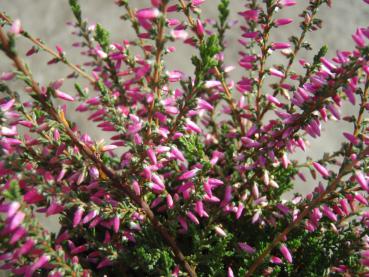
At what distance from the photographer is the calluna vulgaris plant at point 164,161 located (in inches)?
26.1

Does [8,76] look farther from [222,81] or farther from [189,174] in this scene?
[222,81]

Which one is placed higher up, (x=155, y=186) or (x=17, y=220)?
(x=155, y=186)

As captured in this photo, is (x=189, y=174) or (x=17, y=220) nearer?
(x=17, y=220)

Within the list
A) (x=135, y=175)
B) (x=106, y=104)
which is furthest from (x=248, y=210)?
(x=106, y=104)

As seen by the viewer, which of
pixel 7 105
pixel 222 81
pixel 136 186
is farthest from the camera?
pixel 222 81

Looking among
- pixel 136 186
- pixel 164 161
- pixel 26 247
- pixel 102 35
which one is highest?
pixel 102 35

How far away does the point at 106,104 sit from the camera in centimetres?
79

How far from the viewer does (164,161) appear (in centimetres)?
93

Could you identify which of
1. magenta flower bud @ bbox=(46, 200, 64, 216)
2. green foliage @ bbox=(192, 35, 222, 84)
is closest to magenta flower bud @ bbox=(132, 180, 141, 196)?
magenta flower bud @ bbox=(46, 200, 64, 216)

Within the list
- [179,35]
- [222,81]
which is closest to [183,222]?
[222,81]

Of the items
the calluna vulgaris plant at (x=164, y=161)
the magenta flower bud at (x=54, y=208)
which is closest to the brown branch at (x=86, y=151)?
the calluna vulgaris plant at (x=164, y=161)

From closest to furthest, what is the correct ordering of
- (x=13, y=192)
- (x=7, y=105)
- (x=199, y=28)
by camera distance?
(x=13, y=192) → (x=7, y=105) → (x=199, y=28)

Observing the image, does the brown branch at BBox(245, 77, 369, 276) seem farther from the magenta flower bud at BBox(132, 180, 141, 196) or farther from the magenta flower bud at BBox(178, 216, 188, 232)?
the magenta flower bud at BBox(132, 180, 141, 196)

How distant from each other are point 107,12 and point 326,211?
1907 mm
